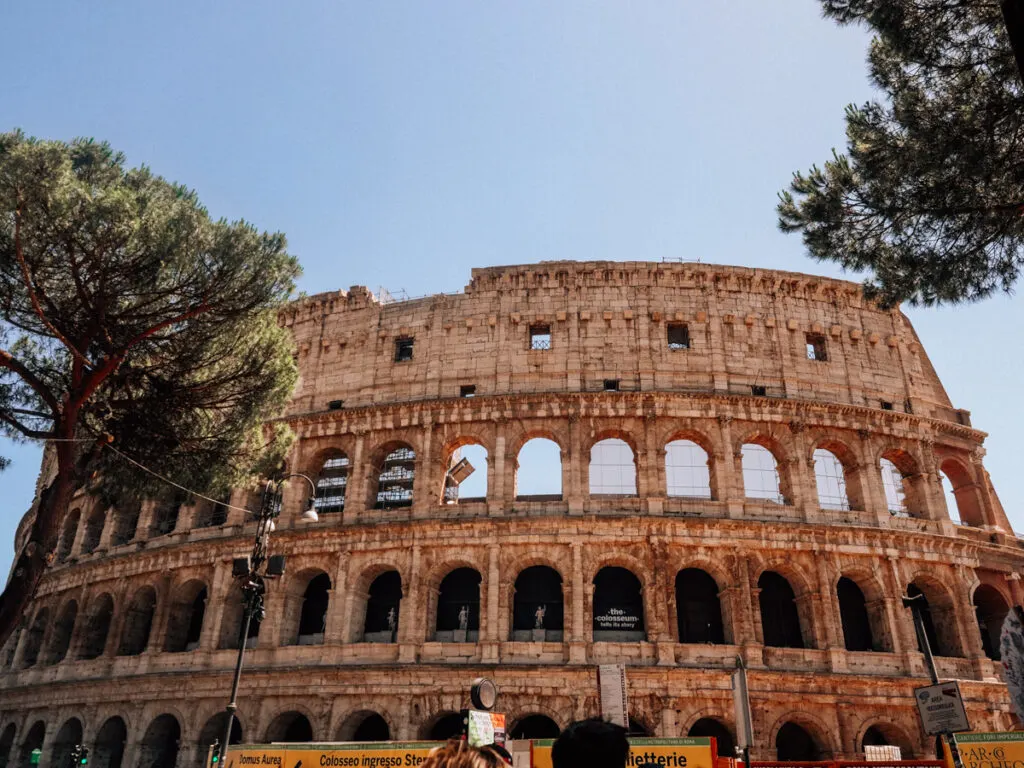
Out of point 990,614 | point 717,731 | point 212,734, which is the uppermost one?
point 990,614

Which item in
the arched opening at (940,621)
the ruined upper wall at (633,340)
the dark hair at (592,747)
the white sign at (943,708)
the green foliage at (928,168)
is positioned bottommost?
the dark hair at (592,747)

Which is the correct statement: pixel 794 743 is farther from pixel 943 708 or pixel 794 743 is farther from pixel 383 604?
pixel 943 708

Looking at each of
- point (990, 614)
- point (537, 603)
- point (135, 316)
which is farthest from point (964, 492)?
point (135, 316)

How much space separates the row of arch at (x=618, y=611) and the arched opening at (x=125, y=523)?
193 inches

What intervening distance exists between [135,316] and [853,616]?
21037 millimetres

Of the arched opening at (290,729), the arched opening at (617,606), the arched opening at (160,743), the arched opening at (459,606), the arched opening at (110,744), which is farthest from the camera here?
the arched opening at (110,744)

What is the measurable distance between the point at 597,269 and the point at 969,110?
14.5m

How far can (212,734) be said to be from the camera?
2141cm

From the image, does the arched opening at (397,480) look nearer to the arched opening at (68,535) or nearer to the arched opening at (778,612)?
the arched opening at (778,612)

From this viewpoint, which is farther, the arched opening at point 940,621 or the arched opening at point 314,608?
the arched opening at point 314,608

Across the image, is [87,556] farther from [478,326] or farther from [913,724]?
[913,724]

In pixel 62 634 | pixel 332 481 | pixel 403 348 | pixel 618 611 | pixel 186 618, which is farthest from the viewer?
pixel 62 634

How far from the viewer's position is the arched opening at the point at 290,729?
2041 cm

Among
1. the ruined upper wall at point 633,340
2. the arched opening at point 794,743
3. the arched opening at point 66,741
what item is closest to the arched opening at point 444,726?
the arched opening at point 794,743
